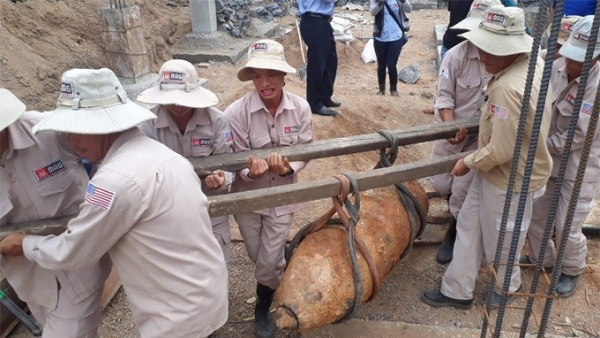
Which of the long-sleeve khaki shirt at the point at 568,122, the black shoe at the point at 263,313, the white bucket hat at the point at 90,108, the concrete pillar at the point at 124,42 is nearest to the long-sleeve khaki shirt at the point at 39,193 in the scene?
the white bucket hat at the point at 90,108

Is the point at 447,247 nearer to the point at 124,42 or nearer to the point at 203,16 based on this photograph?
the point at 124,42

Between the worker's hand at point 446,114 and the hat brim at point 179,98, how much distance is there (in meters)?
1.95

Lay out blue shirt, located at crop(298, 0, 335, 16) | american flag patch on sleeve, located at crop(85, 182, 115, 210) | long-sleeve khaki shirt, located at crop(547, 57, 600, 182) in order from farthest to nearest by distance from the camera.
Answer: blue shirt, located at crop(298, 0, 335, 16) → long-sleeve khaki shirt, located at crop(547, 57, 600, 182) → american flag patch on sleeve, located at crop(85, 182, 115, 210)

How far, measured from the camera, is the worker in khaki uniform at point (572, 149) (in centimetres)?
302

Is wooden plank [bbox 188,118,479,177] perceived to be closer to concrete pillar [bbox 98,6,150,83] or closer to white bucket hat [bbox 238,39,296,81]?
white bucket hat [bbox 238,39,296,81]

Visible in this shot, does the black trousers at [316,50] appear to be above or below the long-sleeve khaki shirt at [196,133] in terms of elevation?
below

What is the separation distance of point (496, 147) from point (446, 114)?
1110 millimetres

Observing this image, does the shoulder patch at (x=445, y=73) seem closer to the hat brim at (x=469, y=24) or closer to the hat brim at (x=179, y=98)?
the hat brim at (x=469, y=24)

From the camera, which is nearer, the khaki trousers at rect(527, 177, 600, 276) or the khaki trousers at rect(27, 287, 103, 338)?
the khaki trousers at rect(27, 287, 103, 338)

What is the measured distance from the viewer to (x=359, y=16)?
1510cm

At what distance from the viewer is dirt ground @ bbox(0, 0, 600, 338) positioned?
3461 mm

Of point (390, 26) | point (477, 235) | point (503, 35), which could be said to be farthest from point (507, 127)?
point (390, 26)

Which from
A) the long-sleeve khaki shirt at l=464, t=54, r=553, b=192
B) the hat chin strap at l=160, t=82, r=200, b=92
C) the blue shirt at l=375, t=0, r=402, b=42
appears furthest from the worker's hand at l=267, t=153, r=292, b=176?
the blue shirt at l=375, t=0, r=402, b=42

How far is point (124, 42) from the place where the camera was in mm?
6355
